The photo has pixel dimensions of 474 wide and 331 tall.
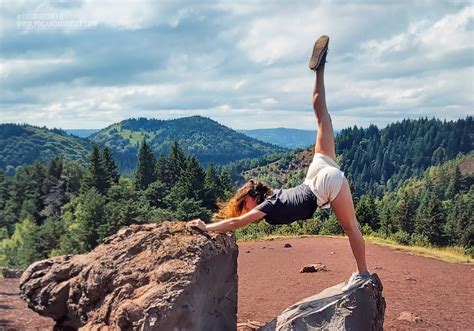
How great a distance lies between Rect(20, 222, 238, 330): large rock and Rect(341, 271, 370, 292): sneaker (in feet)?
5.49

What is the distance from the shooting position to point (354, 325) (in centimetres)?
689

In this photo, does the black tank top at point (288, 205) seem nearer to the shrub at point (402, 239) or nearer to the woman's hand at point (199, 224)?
the woman's hand at point (199, 224)

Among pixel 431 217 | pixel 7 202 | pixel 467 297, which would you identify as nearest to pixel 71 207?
pixel 7 202

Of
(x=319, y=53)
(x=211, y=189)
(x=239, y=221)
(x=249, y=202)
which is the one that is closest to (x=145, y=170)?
(x=211, y=189)

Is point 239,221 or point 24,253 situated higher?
point 239,221

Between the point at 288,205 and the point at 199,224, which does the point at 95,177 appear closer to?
the point at 199,224

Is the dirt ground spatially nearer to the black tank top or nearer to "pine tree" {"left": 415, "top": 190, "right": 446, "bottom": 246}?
the black tank top

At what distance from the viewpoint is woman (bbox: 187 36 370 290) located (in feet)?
22.0

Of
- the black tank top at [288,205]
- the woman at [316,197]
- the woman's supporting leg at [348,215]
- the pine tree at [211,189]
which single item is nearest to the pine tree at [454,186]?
the pine tree at [211,189]

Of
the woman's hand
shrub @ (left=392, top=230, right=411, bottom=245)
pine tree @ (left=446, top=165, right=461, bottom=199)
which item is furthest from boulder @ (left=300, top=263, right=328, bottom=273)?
pine tree @ (left=446, top=165, right=461, bottom=199)

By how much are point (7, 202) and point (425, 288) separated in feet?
229

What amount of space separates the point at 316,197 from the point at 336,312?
1.56 m

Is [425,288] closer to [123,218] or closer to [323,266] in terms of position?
[323,266]

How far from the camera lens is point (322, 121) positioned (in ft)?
23.1
